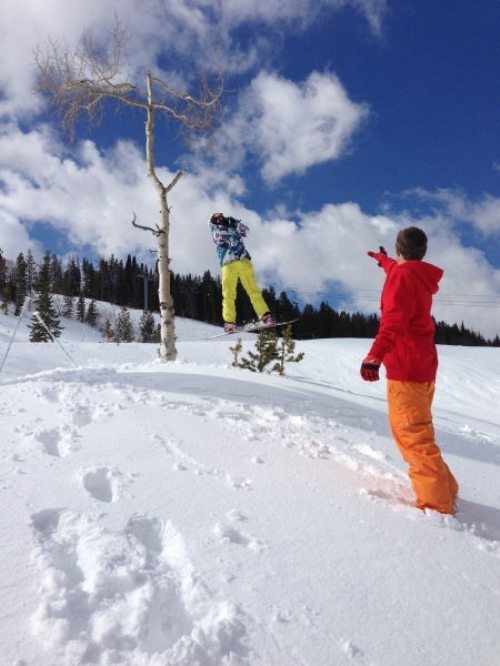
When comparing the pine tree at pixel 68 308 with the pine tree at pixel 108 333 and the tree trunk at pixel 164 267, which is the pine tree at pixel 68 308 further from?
the tree trunk at pixel 164 267

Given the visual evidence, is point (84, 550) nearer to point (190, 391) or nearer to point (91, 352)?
point (190, 391)

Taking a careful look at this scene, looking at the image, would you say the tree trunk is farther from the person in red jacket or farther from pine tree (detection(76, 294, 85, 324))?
pine tree (detection(76, 294, 85, 324))

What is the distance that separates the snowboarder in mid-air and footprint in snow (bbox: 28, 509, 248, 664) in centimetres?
599

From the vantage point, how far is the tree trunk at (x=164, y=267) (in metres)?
10.4

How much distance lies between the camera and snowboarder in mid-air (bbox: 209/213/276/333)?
27.5ft

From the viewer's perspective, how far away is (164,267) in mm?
10586

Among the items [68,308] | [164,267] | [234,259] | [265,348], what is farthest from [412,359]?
[68,308]

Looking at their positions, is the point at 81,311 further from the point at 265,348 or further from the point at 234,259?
the point at 234,259

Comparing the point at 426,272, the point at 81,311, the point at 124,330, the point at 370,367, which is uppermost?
the point at 426,272

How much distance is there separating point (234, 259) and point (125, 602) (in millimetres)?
6751

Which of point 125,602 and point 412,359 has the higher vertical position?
point 412,359

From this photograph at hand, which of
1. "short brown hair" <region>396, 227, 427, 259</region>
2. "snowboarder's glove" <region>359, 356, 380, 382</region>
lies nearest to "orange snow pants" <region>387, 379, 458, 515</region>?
"snowboarder's glove" <region>359, 356, 380, 382</region>

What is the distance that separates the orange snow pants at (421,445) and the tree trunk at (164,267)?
743cm

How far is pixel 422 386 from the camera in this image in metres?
3.54
